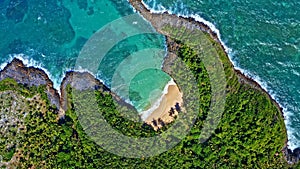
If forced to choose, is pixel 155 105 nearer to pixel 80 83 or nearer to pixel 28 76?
pixel 80 83

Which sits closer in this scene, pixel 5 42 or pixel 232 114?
pixel 232 114

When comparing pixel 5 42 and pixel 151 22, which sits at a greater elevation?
pixel 151 22

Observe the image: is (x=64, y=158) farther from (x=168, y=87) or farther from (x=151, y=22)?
(x=151, y=22)

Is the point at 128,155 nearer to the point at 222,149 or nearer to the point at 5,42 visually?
the point at 222,149

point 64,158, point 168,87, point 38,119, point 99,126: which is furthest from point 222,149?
point 38,119

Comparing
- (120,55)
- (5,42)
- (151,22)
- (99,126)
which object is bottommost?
(99,126)

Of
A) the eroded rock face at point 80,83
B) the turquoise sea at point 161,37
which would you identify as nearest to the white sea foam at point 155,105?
the turquoise sea at point 161,37
